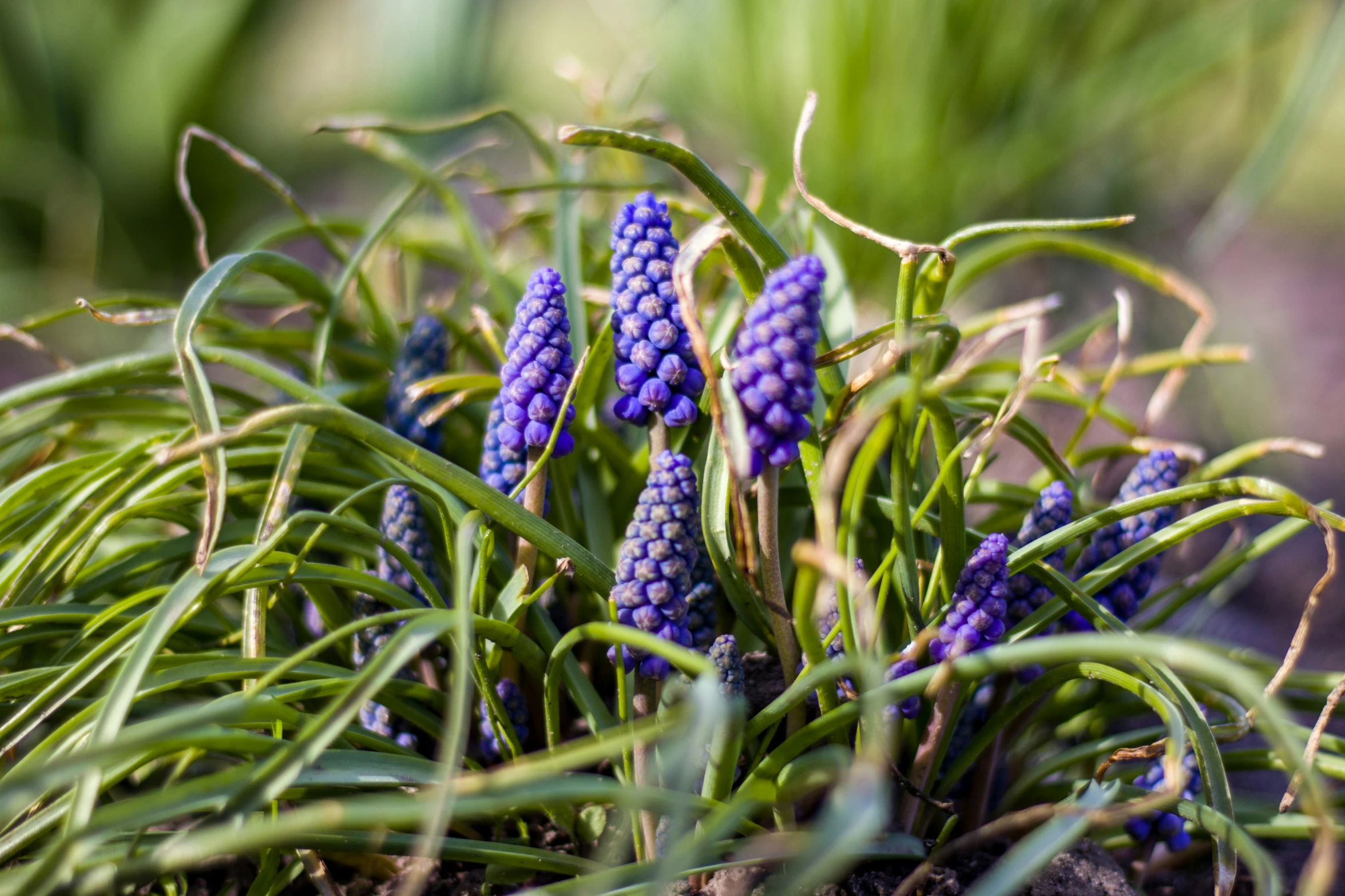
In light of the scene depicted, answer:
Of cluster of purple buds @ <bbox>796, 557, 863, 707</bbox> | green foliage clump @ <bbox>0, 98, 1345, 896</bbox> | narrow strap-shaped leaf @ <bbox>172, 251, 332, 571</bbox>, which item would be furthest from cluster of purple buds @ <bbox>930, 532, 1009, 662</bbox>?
narrow strap-shaped leaf @ <bbox>172, 251, 332, 571</bbox>

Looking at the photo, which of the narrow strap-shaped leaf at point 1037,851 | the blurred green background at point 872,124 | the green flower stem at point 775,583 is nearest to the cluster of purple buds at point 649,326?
the green flower stem at point 775,583

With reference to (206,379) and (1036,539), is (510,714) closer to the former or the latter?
(206,379)

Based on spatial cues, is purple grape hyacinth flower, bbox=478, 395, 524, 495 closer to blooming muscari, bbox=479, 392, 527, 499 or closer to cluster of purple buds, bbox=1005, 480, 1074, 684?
blooming muscari, bbox=479, 392, 527, 499

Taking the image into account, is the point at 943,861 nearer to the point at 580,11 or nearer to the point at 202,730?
the point at 202,730

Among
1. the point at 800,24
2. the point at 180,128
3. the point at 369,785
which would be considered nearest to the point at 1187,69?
the point at 800,24

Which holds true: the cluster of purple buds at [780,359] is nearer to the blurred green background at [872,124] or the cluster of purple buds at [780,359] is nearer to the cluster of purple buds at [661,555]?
the cluster of purple buds at [661,555]

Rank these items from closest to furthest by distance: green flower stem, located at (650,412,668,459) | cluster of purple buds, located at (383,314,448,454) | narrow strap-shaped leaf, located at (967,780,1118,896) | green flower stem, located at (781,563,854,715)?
1. narrow strap-shaped leaf, located at (967,780,1118,896)
2. green flower stem, located at (781,563,854,715)
3. green flower stem, located at (650,412,668,459)
4. cluster of purple buds, located at (383,314,448,454)
